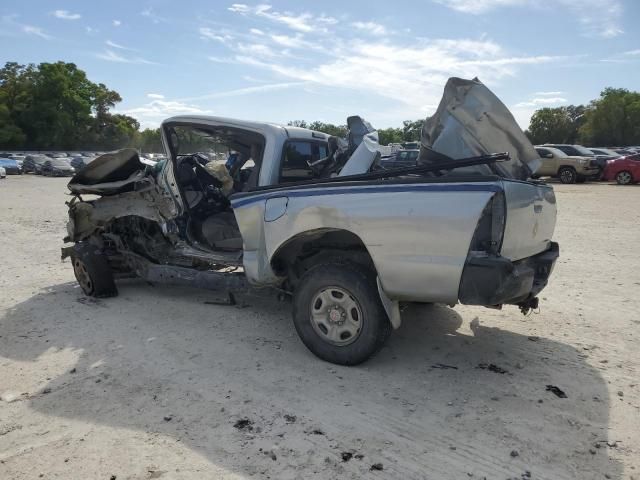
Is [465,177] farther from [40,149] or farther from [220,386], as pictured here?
[40,149]

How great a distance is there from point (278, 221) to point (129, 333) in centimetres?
186

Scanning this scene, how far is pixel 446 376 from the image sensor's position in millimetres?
3801

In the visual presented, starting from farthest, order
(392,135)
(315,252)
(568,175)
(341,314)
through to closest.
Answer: (392,135)
(568,175)
(315,252)
(341,314)

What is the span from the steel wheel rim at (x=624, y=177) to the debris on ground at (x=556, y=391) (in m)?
22.8

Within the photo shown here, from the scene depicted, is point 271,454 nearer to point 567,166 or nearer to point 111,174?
point 111,174

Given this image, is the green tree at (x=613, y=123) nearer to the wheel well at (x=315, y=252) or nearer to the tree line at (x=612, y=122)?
the tree line at (x=612, y=122)

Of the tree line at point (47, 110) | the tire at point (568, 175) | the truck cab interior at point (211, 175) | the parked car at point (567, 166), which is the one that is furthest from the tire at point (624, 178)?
the tree line at point (47, 110)

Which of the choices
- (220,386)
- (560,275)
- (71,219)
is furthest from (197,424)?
(560,275)

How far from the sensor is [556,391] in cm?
353

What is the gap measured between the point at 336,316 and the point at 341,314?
0.05 metres

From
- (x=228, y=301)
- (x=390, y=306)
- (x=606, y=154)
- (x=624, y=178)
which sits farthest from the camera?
(x=606, y=154)

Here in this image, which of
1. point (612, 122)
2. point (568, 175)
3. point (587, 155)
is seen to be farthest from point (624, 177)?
point (612, 122)

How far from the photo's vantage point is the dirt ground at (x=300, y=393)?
9.02ft

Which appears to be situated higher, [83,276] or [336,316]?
[336,316]
